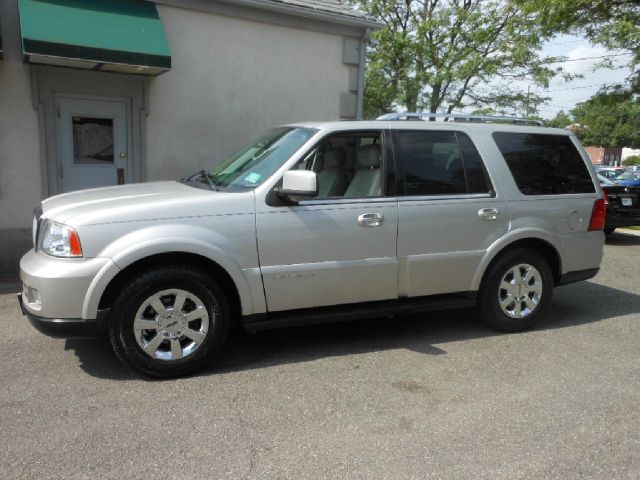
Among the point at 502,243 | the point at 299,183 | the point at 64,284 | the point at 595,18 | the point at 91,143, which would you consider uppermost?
the point at 595,18

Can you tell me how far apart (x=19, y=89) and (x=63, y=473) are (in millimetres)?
5968

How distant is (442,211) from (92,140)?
5.42 metres

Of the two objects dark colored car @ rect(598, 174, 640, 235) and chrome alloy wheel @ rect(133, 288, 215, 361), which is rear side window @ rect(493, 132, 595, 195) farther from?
dark colored car @ rect(598, 174, 640, 235)

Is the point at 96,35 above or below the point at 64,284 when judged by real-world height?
above

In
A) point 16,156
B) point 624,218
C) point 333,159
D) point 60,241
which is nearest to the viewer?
point 60,241

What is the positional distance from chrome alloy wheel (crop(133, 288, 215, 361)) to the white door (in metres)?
4.64

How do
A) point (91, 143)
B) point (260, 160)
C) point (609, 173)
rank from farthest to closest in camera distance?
A: point (609, 173)
point (91, 143)
point (260, 160)

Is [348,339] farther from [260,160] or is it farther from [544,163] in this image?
[544,163]

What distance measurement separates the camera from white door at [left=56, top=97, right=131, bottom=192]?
299 inches

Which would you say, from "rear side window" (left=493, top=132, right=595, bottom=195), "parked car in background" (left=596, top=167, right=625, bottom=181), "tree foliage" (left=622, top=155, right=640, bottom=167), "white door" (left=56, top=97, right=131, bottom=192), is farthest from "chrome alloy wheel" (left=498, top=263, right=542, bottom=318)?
"tree foliage" (left=622, top=155, right=640, bottom=167)

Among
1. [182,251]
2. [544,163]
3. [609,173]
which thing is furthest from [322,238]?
[609,173]

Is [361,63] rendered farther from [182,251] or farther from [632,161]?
[632,161]

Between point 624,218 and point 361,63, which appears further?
point 624,218

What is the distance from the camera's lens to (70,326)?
3.63 meters
